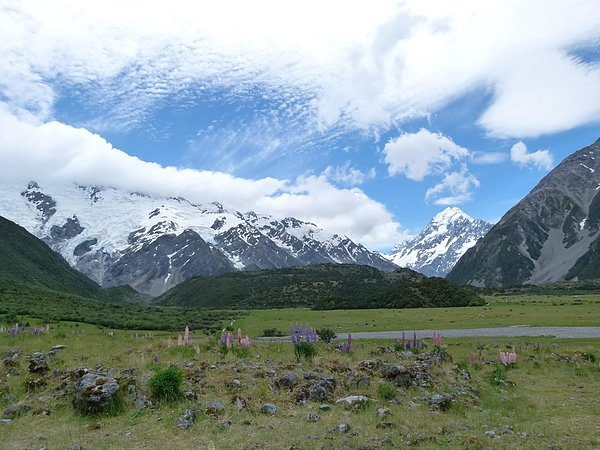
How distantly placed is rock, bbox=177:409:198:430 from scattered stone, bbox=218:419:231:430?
2.76 ft

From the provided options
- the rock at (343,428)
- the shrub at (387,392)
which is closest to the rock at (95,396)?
the rock at (343,428)

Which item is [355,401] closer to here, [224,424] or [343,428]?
[343,428]

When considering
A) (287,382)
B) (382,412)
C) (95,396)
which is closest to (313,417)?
(382,412)

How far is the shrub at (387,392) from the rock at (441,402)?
4.19 ft

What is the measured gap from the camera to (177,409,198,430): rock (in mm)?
13695

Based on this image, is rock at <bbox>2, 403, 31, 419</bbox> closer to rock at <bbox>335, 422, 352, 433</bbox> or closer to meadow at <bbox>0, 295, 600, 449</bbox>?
meadow at <bbox>0, 295, 600, 449</bbox>

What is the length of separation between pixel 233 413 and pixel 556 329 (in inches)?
2047

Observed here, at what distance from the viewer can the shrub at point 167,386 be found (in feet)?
51.7

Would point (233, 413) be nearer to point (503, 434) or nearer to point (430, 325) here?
point (503, 434)

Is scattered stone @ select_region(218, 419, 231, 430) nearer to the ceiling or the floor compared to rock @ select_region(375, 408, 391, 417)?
nearer to the ceiling

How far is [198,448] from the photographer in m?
12.1

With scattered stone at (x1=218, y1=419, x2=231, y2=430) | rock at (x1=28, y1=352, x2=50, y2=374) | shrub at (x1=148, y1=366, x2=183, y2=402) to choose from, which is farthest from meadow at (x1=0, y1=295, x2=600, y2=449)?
rock at (x1=28, y1=352, x2=50, y2=374)

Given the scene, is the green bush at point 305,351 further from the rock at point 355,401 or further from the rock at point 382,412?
the rock at point 382,412

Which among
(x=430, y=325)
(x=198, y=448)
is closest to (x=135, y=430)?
(x=198, y=448)
